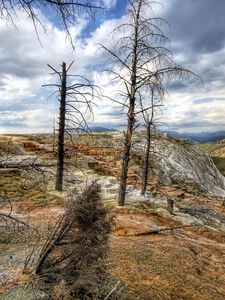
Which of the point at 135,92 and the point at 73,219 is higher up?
the point at 135,92

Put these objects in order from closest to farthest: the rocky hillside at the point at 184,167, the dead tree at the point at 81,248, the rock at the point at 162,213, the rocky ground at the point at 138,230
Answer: the dead tree at the point at 81,248 < the rocky ground at the point at 138,230 < the rock at the point at 162,213 < the rocky hillside at the point at 184,167

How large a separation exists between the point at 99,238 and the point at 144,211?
36.8ft

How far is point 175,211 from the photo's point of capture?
19.5 metres

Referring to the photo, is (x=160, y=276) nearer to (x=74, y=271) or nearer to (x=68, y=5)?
(x=74, y=271)

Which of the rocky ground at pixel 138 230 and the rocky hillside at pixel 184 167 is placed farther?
the rocky hillside at pixel 184 167

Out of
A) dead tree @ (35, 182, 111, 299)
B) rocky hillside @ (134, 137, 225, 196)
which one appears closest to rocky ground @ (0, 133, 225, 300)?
rocky hillside @ (134, 137, 225, 196)

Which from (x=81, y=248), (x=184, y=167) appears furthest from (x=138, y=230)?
(x=184, y=167)

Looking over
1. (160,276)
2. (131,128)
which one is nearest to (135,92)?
(131,128)

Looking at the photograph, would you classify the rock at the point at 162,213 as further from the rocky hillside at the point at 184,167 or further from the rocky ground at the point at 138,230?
the rocky hillside at the point at 184,167

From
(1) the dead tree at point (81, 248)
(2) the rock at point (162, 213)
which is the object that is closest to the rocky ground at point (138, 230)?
(2) the rock at point (162, 213)

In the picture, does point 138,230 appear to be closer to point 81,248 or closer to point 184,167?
point 81,248

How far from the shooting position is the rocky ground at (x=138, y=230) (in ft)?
→ 25.0

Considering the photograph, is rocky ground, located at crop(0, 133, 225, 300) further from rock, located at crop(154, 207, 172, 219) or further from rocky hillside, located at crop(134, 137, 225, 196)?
rocky hillside, located at crop(134, 137, 225, 196)

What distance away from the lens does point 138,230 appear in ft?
46.8
